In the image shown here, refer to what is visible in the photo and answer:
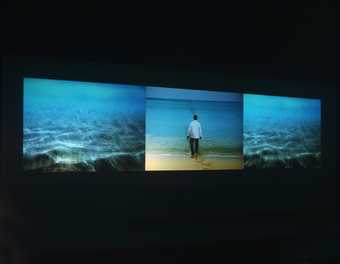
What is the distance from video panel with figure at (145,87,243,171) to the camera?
6.69m

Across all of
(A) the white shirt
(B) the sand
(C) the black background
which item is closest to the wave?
(C) the black background

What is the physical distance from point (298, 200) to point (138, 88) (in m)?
3.57

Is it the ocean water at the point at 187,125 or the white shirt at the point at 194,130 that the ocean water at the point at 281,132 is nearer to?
the ocean water at the point at 187,125

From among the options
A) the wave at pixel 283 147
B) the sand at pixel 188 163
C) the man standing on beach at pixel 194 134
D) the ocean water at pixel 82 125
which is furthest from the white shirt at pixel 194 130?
the wave at pixel 283 147

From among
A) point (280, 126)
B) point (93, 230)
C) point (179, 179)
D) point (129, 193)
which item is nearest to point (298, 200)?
point (280, 126)

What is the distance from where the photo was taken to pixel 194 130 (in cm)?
695

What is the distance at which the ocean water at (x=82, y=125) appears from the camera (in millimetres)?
5727

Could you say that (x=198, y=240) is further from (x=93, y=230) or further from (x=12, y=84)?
(x=12, y=84)

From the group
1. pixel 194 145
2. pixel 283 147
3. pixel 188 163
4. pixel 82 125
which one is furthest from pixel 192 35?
pixel 283 147

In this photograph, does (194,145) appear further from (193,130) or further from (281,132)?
(281,132)

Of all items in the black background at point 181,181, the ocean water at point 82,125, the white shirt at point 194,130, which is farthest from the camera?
the white shirt at point 194,130

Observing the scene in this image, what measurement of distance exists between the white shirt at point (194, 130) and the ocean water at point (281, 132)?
0.98m

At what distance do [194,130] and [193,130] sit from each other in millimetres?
16

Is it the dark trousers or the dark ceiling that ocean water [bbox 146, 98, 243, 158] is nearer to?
the dark trousers
